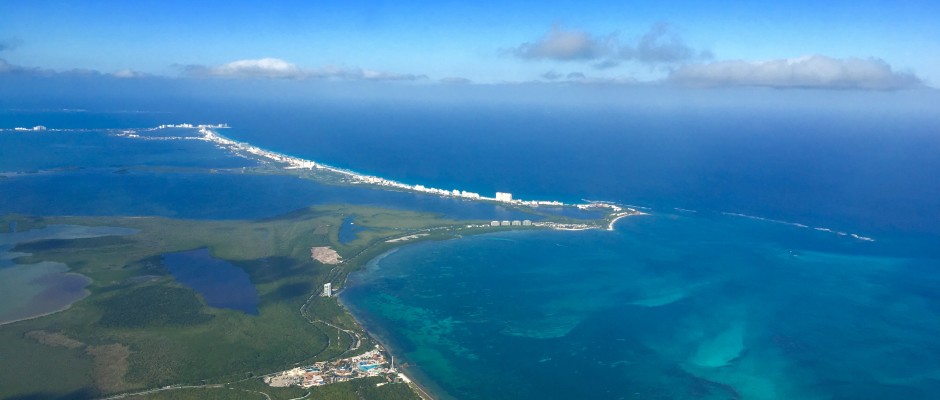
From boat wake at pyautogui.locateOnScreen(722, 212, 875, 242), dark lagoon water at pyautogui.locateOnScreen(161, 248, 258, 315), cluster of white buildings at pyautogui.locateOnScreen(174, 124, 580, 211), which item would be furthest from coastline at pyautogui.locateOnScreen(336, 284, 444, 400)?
boat wake at pyautogui.locateOnScreen(722, 212, 875, 242)

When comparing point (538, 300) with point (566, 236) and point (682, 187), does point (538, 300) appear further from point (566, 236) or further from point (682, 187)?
point (682, 187)

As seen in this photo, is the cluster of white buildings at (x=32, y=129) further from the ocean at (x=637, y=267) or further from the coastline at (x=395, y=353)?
the coastline at (x=395, y=353)

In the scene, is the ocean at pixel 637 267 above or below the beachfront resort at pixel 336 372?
above

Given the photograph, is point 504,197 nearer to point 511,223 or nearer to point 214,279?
point 511,223

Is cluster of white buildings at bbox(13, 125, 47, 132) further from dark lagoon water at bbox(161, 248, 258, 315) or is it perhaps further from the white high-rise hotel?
the white high-rise hotel

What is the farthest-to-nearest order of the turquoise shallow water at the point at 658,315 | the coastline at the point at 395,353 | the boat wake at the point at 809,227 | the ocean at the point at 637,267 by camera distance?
the boat wake at the point at 809,227, the ocean at the point at 637,267, the turquoise shallow water at the point at 658,315, the coastline at the point at 395,353

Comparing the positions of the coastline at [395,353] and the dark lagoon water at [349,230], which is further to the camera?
the dark lagoon water at [349,230]

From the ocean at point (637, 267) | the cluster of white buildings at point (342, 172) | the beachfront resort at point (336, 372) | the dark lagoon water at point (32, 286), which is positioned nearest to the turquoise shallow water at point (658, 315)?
the ocean at point (637, 267)
